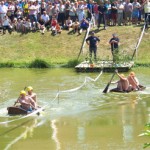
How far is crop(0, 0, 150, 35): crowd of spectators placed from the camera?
38812 millimetres

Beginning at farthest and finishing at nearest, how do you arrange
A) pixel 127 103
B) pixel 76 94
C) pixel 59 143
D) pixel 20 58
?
pixel 20 58, pixel 76 94, pixel 127 103, pixel 59 143

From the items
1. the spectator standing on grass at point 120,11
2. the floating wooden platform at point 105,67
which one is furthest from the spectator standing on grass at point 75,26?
the floating wooden platform at point 105,67

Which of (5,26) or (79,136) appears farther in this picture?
(5,26)

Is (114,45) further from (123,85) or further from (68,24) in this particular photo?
(123,85)

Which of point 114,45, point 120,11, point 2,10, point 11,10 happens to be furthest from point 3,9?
point 114,45

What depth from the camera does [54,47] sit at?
38.8 meters

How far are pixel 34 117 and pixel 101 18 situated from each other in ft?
64.9

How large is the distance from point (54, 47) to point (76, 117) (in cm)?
1888

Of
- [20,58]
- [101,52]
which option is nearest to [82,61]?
[101,52]

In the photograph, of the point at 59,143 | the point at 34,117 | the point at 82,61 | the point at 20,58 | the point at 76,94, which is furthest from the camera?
the point at 20,58

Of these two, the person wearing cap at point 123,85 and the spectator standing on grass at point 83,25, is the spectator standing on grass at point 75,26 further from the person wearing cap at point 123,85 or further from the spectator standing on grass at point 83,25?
the person wearing cap at point 123,85

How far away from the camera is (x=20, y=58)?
38031 mm

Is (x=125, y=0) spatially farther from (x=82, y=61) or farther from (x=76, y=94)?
(x=76, y=94)

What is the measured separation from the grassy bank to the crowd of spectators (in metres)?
0.61
